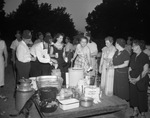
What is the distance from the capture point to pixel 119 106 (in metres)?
2.87

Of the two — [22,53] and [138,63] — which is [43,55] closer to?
[22,53]

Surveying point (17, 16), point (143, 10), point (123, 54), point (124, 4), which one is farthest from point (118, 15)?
point (123, 54)

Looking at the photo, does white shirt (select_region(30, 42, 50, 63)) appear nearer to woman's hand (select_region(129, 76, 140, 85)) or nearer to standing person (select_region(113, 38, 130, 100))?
standing person (select_region(113, 38, 130, 100))

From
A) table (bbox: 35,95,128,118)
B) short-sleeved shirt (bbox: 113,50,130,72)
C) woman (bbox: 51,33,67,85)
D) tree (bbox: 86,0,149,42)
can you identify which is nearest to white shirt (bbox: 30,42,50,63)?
woman (bbox: 51,33,67,85)

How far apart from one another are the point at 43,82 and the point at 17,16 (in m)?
41.2

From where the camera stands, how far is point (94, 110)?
8.70ft

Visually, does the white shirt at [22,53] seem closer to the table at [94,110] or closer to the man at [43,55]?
the man at [43,55]

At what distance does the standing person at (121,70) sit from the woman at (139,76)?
21 cm

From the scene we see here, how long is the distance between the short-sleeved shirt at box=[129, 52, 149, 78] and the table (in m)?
1.21

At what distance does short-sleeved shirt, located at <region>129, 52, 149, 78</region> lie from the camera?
385cm

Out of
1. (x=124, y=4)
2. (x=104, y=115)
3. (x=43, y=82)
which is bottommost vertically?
(x=104, y=115)

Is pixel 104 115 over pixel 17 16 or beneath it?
beneath

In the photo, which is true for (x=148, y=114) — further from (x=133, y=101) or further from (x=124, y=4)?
(x=124, y=4)

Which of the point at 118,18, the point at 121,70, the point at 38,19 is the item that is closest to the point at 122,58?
the point at 121,70
